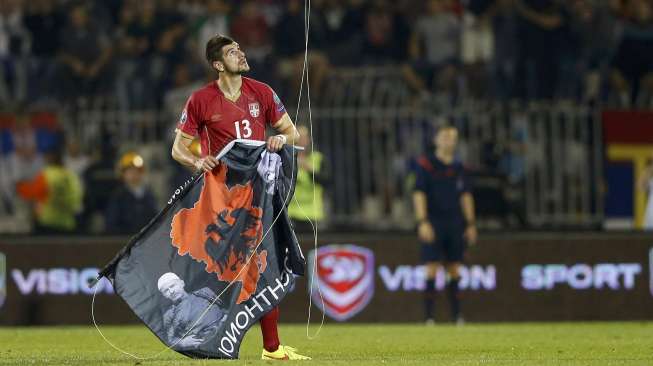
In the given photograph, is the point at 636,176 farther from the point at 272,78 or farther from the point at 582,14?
the point at 272,78

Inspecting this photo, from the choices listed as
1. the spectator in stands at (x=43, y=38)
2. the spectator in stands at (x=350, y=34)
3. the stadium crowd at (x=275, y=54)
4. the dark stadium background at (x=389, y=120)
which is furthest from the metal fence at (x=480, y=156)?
the spectator in stands at (x=43, y=38)

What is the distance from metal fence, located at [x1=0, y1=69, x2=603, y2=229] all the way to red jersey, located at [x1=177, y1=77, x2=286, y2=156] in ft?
26.3

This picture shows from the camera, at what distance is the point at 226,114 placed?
39.6 feet

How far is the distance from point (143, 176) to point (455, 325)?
4.29m

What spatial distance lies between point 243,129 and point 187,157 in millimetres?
474

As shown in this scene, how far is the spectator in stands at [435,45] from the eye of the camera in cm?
2167

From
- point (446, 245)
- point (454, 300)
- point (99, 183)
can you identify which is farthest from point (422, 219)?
point (99, 183)

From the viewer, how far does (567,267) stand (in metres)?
19.2

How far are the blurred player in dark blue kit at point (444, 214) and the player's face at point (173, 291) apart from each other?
723 cm

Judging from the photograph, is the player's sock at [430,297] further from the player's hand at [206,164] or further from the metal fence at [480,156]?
the player's hand at [206,164]

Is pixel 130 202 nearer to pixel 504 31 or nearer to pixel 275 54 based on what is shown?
pixel 275 54

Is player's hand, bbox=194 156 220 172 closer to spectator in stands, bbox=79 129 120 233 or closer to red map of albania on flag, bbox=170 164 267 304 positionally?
red map of albania on flag, bbox=170 164 267 304

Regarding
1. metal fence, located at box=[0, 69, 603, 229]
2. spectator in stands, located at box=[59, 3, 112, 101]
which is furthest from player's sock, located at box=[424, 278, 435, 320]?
spectator in stands, located at box=[59, 3, 112, 101]

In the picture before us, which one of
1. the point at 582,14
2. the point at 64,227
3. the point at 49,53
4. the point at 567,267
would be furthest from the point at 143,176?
the point at 582,14
